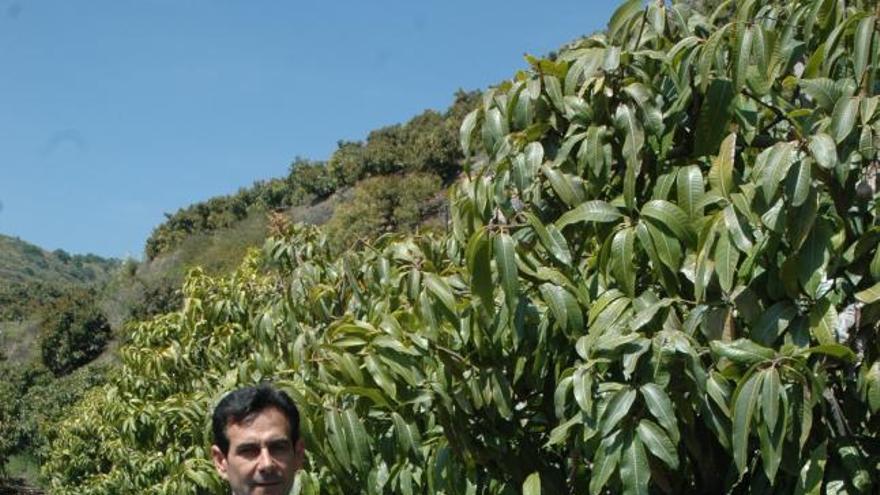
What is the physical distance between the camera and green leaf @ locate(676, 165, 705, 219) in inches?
97.7

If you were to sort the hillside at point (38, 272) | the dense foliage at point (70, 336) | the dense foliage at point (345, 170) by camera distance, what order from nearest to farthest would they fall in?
the dense foliage at point (345, 170) → the dense foliage at point (70, 336) → the hillside at point (38, 272)

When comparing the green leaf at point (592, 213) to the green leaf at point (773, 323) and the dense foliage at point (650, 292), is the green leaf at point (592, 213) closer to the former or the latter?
the dense foliage at point (650, 292)

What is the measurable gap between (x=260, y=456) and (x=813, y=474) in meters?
1.12

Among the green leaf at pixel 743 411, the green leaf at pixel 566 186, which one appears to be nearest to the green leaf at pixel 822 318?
the green leaf at pixel 743 411

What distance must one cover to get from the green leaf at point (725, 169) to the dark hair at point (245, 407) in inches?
41.6

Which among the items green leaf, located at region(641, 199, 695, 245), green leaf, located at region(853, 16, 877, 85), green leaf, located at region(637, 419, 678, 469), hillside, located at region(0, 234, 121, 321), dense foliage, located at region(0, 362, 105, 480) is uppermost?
hillside, located at region(0, 234, 121, 321)

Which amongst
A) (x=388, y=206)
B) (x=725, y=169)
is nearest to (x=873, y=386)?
(x=725, y=169)

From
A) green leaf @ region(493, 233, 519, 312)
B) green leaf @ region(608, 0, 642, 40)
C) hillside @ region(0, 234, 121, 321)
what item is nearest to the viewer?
green leaf @ region(493, 233, 519, 312)

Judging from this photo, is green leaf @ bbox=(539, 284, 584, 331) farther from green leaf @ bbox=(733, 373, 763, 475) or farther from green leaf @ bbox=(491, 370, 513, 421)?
green leaf @ bbox=(733, 373, 763, 475)

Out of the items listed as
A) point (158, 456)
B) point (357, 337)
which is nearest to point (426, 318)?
point (357, 337)

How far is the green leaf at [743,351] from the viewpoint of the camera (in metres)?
2.15

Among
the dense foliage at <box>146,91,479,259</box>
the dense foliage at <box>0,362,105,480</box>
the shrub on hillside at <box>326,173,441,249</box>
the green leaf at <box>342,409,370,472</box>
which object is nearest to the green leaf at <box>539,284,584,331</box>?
the green leaf at <box>342,409,370,472</box>

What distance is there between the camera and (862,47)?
7.72 ft

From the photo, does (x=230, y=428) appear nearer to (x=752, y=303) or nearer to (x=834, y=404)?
(x=752, y=303)
